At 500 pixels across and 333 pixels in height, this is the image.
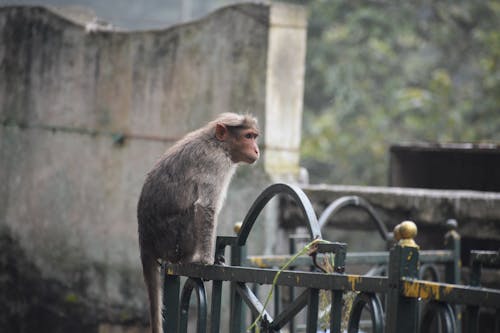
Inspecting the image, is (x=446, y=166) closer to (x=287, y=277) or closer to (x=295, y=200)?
(x=295, y=200)

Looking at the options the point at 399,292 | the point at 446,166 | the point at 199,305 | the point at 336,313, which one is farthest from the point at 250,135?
the point at 446,166

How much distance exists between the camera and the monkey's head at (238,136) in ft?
12.1

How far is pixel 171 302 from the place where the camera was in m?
2.88

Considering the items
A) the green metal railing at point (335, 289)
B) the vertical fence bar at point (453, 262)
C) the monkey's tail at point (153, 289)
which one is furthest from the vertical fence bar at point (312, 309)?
the vertical fence bar at point (453, 262)

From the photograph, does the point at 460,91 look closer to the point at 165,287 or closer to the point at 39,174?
the point at 39,174

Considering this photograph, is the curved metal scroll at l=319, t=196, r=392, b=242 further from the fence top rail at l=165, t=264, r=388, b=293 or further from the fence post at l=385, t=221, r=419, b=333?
the fence post at l=385, t=221, r=419, b=333

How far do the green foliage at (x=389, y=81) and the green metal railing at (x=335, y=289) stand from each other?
28.0 ft

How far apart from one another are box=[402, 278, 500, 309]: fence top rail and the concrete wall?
3.32m

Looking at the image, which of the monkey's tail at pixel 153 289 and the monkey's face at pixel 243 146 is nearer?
the monkey's tail at pixel 153 289

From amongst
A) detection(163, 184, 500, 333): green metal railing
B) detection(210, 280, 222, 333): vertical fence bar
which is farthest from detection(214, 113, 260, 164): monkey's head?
detection(210, 280, 222, 333): vertical fence bar

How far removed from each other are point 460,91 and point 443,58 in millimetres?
1558

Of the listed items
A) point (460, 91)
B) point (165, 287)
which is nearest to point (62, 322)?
point (165, 287)

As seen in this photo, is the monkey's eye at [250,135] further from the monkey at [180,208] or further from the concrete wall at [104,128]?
the concrete wall at [104,128]

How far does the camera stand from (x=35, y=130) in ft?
19.5
